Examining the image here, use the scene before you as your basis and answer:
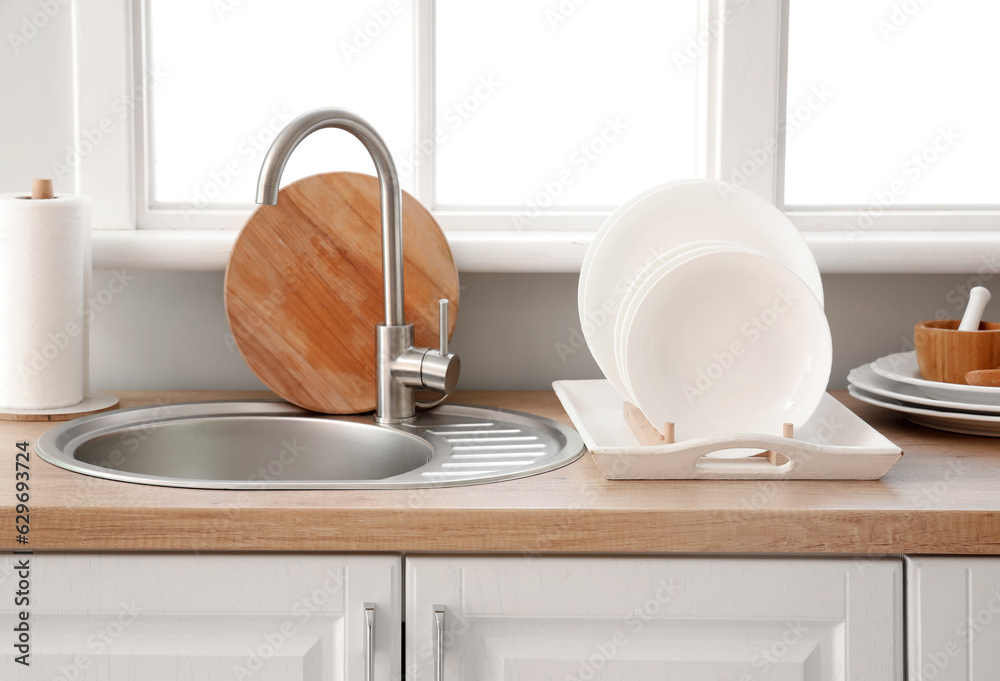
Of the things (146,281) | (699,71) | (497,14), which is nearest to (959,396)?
(699,71)

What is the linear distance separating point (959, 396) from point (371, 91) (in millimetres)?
1027

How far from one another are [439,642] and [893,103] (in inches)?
48.4

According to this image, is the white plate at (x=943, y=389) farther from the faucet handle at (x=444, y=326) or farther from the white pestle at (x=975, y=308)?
the faucet handle at (x=444, y=326)

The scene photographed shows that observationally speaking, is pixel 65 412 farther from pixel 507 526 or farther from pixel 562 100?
pixel 562 100

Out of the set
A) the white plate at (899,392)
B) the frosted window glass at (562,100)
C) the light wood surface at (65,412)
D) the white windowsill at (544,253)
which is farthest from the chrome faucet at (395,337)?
the white plate at (899,392)

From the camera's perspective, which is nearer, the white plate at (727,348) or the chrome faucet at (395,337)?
the white plate at (727,348)

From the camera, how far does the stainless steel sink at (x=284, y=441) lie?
1231 mm

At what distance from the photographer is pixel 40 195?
→ 131 centimetres

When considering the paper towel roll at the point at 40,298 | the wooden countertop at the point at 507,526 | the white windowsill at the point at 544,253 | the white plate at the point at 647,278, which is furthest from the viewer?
the white windowsill at the point at 544,253

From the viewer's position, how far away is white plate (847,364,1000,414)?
1176mm

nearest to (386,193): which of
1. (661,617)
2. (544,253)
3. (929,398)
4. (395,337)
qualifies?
(395,337)

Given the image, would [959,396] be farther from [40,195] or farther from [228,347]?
[40,195]

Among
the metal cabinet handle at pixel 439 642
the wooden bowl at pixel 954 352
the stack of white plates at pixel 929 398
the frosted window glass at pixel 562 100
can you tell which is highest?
the frosted window glass at pixel 562 100

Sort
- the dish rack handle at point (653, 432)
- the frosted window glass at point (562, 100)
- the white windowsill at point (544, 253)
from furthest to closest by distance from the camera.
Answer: the frosted window glass at point (562, 100) < the white windowsill at point (544, 253) < the dish rack handle at point (653, 432)
